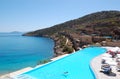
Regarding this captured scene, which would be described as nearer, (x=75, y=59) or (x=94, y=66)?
(x=94, y=66)

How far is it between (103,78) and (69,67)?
174 inches

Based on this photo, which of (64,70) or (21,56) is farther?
(21,56)

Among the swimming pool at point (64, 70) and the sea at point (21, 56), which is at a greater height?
the swimming pool at point (64, 70)

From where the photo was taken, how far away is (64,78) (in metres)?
13.3

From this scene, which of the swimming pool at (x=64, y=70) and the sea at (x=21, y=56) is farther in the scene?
the sea at (x=21, y=56)

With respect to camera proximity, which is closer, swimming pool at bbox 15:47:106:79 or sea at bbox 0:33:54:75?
swimming pool at bbox 15:47:106:79

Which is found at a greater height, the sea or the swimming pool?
the swimming pool

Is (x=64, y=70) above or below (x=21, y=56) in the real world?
above

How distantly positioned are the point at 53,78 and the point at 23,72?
1972 millimetres

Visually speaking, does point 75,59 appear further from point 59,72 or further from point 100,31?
point 100,31

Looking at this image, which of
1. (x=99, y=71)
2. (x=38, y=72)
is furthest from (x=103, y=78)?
(x=38, y=72)

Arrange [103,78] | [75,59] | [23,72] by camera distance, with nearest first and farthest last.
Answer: [103,78] < [23,72] < [75,59]

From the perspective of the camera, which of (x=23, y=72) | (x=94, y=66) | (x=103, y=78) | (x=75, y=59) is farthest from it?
(x=75, y=59)

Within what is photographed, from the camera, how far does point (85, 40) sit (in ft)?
113
